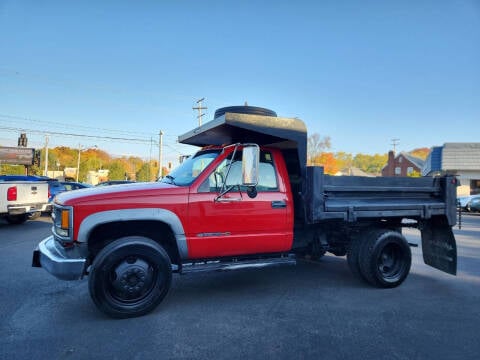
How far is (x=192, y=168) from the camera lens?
4457mm

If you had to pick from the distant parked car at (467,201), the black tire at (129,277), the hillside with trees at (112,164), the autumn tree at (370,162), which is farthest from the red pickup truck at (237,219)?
the autumn tree at (370,162)

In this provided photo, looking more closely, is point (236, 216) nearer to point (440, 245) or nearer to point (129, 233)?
point (129, 233)

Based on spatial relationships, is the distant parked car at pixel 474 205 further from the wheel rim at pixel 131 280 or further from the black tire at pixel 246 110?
the wheel rim at pixel 131 280

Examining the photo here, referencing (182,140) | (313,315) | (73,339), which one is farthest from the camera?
(182,140)

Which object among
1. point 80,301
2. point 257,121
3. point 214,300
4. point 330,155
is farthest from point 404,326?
point 330,155

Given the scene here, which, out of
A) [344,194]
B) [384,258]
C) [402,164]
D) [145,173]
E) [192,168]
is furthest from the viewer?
[145,173]

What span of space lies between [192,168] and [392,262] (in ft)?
11.2

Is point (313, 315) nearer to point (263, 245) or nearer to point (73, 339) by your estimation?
point (263, 245)

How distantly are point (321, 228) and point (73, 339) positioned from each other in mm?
3502

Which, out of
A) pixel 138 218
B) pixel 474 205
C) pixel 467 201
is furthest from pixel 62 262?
pixel 467 201

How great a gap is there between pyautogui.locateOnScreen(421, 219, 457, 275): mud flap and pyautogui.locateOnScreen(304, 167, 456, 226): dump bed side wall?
0.73 ft

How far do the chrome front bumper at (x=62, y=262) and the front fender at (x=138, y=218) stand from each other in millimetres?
215

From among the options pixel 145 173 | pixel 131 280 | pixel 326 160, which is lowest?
pixel 131 280

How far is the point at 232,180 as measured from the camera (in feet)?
13.7
